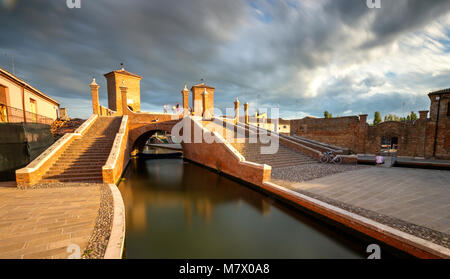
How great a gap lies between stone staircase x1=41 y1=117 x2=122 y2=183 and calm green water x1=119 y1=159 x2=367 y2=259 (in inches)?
71.1

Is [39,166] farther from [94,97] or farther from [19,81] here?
[94,97]

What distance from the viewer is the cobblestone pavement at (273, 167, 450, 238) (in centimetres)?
413

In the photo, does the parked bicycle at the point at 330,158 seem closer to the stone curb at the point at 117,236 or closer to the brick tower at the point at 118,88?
the stone curb at the point at 117,236

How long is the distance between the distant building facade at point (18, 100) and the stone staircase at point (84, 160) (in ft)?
12.6

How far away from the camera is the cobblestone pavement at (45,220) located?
9.75 ft

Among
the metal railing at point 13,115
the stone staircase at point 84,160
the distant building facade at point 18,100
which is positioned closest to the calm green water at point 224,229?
the stone staircase at point 84,160

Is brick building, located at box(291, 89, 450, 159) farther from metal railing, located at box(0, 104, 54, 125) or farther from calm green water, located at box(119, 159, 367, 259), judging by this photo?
metal railing, located at box(0, 104, 54, 125)

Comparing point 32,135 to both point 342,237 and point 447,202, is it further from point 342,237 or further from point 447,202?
point 447,202

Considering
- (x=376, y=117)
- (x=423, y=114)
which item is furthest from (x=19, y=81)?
(x=376, y=117)

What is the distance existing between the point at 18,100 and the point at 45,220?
42.5 ft

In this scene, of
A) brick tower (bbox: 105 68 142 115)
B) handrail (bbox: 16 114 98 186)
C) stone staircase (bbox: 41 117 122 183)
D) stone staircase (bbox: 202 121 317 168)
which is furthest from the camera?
brick tower (bbox: 105 68 142 115)

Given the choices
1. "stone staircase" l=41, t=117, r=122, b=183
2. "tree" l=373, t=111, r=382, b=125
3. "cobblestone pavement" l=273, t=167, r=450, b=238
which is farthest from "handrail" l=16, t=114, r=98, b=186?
"tree" l=373, t=111, r=382, b=125

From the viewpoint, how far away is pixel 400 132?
15727mm

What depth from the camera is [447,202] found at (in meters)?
4.90
